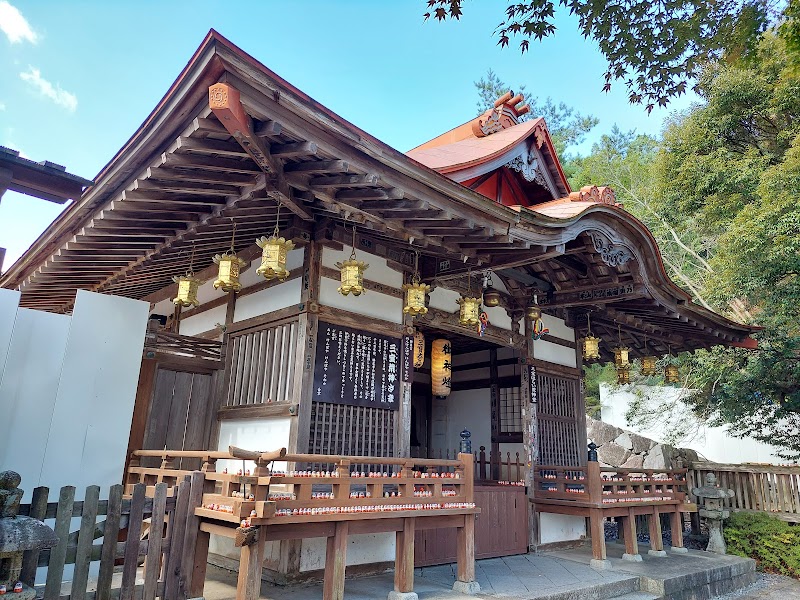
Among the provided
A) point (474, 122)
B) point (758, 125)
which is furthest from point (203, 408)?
point (758, 125)

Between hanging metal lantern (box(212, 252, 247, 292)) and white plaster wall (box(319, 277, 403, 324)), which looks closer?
hanging metal lantern (box(212, 252, 247, 292))

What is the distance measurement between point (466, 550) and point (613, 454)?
1766 cm

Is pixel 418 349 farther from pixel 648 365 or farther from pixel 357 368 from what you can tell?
pixel 648 365

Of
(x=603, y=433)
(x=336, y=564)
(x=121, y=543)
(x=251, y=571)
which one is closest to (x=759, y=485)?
(x=336, y=564)

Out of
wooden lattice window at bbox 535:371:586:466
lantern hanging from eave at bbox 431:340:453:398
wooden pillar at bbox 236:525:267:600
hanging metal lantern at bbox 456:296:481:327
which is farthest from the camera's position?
lantern hanging from eave at bbox 431:340:453:398

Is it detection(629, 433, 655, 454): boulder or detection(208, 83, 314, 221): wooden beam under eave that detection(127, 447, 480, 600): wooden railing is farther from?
detection(629, 433, 655, 454): boulder

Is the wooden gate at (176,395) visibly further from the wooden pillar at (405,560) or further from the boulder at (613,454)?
the boulder at (613,454)

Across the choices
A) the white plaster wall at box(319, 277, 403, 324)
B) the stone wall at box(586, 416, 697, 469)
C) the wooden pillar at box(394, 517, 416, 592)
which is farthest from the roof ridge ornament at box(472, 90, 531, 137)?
the stone wall at box(586, 416, 697, 469)

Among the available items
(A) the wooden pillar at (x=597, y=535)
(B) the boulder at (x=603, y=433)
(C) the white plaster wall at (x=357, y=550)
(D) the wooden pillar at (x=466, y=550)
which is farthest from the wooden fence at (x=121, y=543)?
(B) the boulder at (x=603, y=433)

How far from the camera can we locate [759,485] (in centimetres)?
1096

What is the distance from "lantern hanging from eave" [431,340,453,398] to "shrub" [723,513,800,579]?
623 cm

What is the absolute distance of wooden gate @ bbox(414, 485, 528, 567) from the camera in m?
7.24

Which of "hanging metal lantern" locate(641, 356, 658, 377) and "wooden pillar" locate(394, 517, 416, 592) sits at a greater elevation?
"hanging metal lantern" locate(641, 356, 658, 377)

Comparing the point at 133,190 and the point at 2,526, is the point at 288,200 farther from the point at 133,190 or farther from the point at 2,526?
the point at 2,526
